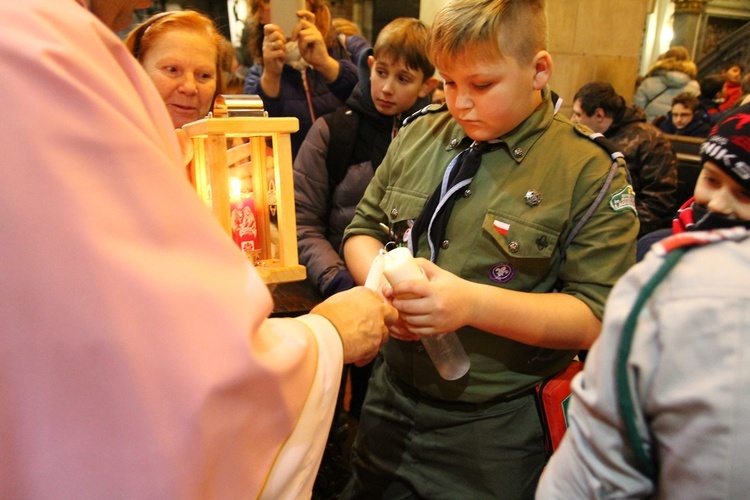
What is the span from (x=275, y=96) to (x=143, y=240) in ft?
8.70

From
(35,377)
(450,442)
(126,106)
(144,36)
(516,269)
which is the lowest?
(450,442)

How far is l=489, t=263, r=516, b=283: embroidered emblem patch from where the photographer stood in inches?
61.7

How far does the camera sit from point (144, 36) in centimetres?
210

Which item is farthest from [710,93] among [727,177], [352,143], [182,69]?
[182,69]

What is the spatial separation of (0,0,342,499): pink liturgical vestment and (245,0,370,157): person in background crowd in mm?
2396

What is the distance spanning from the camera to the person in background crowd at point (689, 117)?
19.7 ft

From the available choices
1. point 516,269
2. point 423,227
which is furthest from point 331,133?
point 516,269

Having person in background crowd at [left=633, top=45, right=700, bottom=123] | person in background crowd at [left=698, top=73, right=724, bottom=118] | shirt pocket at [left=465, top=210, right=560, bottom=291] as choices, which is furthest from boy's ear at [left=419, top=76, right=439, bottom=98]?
person in background crowd at [left=698, top=73, right=724, bottom=118]

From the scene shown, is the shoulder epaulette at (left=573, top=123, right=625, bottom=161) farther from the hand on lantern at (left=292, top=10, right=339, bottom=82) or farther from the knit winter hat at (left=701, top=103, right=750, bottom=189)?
the hand on lantern at (left=292, top=10, right=339, bottom=82)

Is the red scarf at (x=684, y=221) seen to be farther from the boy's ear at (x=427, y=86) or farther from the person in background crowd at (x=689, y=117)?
the person in background crowd at (x=689, y=117)

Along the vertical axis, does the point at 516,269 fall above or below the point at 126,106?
below

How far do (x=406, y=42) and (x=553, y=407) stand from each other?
178cm

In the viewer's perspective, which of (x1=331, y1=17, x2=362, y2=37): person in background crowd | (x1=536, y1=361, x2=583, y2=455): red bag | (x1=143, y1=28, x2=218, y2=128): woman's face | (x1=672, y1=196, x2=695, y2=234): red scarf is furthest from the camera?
(x1=331, y1=17, x2=362, y2=37): person in background crowd

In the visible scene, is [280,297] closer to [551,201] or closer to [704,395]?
[551,201]
